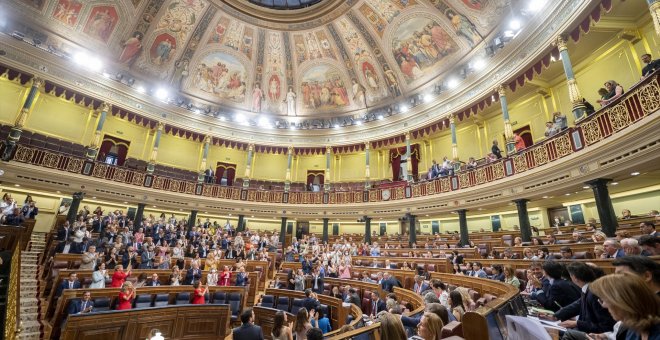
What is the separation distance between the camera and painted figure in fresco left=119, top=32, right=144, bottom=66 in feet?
53.5

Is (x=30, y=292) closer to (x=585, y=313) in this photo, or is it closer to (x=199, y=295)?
(x=199, y=295)

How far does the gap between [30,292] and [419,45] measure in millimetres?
18744

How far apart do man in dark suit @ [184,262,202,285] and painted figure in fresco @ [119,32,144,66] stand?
47.4ft

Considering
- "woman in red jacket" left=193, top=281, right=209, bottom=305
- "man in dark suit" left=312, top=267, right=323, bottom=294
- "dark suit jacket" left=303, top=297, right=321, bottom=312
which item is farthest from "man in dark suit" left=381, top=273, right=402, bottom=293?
"woman in red jacket" left=193, top=281, right=209, bottom=305

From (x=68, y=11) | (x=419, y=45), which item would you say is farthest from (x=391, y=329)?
(x=68, y=11)

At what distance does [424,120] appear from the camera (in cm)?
1647

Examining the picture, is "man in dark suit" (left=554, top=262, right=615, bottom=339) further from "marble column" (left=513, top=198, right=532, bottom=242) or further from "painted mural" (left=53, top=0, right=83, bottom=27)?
"painted mural" (left=53, top=0, right=83, bottom=27)

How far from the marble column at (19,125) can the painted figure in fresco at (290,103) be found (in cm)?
1320

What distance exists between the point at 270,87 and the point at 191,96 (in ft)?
17.9

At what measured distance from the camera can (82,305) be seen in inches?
225

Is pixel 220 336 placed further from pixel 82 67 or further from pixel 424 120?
pixel 82 67

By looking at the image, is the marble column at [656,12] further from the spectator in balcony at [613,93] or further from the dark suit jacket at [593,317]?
the dark suit jacket at [593,317]

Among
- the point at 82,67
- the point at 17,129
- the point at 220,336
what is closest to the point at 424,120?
the point at 220,336

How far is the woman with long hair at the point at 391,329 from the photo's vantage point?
2.38 metres
